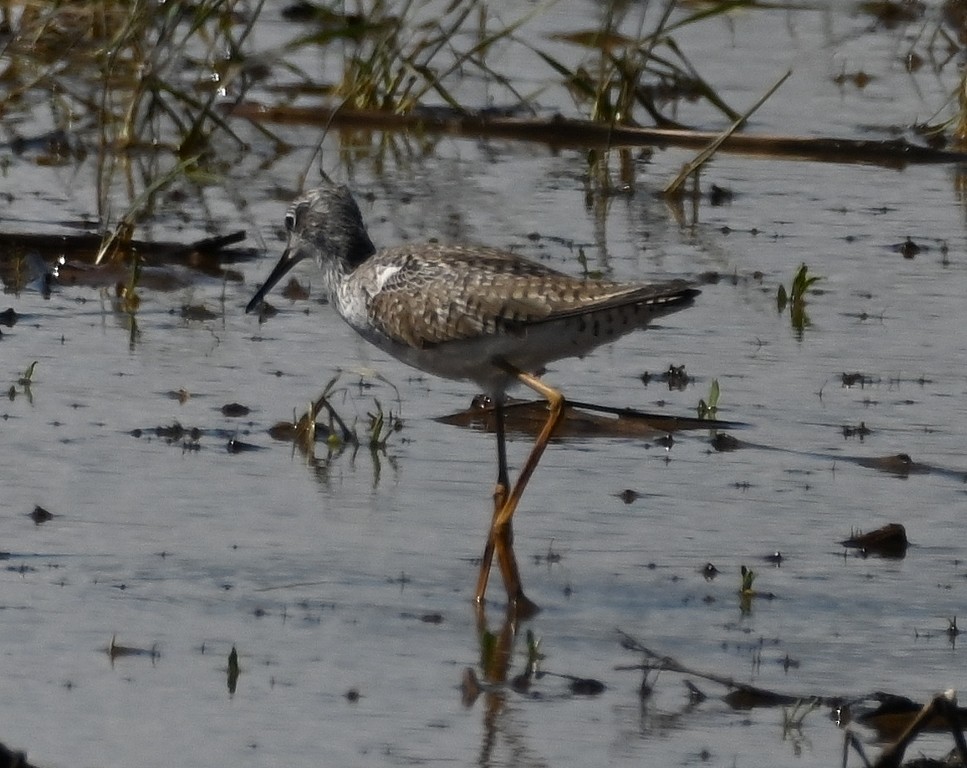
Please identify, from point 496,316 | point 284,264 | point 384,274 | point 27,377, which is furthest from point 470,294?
point 27,377

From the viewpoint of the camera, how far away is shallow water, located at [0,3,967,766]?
519cm

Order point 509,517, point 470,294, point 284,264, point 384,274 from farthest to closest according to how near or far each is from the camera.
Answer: point 284,264 < point 384,274 < point 470,294 < point 509,517

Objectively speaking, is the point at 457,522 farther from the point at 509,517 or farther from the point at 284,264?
the point at 284,264

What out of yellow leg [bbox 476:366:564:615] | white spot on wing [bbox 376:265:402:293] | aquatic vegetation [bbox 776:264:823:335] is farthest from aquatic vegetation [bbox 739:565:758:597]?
aquatic vegetation [bbox 776:264:823:335]

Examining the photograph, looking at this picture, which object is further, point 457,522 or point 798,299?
point 798,299

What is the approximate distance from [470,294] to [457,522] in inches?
30.0

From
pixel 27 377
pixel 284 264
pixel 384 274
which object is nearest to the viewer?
pixel 384 274

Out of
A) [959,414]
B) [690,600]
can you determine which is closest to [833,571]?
[690,600]

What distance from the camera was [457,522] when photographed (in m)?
6.86

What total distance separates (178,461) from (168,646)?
165cm

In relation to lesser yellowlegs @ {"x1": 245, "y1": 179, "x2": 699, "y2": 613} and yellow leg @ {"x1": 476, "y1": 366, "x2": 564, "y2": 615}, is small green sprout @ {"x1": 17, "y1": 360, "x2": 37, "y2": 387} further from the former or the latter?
yellow leg @ {"x1": 476, "y1": 366, "x2": 564, "y2": 615}

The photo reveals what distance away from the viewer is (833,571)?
256 inches

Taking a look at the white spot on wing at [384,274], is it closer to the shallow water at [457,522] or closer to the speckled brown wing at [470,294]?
the speckled brown wing at [470,294]

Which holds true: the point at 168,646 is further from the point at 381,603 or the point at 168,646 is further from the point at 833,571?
the point at 833,571
